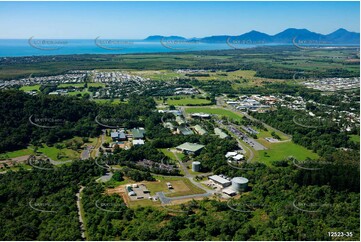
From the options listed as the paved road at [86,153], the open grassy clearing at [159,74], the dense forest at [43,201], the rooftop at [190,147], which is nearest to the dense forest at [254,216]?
the dense forest at [43,201]

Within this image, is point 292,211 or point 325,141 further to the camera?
point 325,141

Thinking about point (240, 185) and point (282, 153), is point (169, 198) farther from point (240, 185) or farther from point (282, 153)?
point (282, 153)

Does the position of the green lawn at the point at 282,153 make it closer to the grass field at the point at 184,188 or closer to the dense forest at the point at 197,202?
the dense forest at the point at 197,202

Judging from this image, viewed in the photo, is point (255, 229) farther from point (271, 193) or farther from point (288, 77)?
point (288, 77)

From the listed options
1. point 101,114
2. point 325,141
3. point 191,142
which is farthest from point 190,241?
point 101,114

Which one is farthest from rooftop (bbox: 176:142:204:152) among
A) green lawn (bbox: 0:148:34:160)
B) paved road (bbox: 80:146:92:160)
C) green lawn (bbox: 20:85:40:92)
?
green lawn (bbox: 20:85:40:92)

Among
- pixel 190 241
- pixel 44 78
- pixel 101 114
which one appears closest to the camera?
pixel 190 241

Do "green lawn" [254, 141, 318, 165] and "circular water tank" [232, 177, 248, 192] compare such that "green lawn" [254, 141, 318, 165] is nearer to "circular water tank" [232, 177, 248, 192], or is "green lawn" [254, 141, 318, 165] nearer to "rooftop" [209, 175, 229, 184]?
"rooftop" [209, 175, 229, 184]

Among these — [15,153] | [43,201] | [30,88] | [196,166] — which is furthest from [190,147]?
[30,88]
